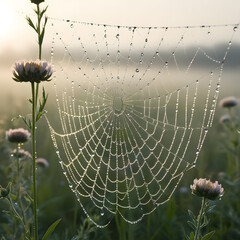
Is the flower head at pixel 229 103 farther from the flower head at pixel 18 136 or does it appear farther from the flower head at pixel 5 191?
the flower head at pixel 5 191

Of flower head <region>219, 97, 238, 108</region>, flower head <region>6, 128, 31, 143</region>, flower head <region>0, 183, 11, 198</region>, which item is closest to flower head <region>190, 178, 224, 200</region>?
flower head <region>0, 183, 11, 198</region>

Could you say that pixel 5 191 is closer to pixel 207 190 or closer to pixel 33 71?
pixel 33 71

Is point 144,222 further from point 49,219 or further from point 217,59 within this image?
point 217,59

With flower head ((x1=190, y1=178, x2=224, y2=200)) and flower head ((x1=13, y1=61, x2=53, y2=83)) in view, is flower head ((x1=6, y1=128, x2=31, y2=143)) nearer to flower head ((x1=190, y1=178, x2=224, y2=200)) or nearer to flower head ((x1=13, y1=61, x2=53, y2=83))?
flower head ((x1=13, y1=61, x2=53, y2=83))

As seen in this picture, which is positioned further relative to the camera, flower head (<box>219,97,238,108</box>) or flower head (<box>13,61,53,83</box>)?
flower head (<box>219,97,238,108</box>)

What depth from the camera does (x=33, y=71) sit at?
7.13 feet

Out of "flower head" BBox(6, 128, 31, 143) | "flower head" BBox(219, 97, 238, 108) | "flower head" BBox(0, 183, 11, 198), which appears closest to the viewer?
"flower head" BBox(0, 183, 11, 198)

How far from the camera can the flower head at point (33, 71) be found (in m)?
2.17

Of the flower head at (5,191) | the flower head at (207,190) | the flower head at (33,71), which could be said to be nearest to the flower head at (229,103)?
the flower head at (207,190)

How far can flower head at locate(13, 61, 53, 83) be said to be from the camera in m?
2.17

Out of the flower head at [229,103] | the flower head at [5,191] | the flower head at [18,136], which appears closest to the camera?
the flower head at [5,191]

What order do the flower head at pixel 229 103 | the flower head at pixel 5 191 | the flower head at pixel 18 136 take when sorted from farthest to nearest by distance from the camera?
the flower head at pixel 229 103
the flower head at pixel 18 136
the flower head at pixel 5 191

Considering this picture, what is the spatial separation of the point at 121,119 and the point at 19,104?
5.83ft

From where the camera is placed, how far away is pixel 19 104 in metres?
5.73
